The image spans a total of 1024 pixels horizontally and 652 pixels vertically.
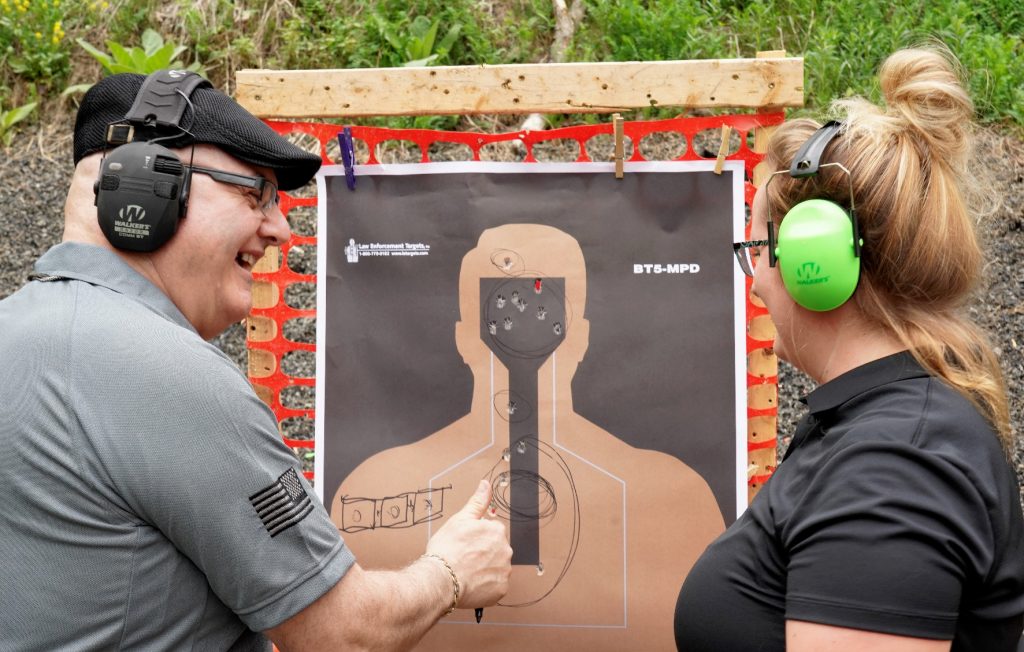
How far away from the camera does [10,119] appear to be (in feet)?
18.3

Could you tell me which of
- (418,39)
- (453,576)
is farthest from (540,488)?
(418,39)

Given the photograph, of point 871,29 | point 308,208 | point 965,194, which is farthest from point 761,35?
point 965,194

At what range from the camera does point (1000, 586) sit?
56.3 inches

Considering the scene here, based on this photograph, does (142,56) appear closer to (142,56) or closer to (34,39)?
(142,56)

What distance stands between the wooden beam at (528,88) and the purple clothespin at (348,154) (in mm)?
120

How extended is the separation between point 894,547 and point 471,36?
4.58 m

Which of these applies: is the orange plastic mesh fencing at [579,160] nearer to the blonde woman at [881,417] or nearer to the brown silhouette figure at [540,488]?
the brown silhouette figure at [540,488]

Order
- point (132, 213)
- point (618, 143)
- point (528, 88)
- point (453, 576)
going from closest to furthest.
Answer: point (132, 213), point (453, 576), point (618, 143), point (528, 88)

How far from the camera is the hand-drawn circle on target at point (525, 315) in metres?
2.57

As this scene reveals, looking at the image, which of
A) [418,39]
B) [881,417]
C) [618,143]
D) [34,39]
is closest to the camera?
[881,417]

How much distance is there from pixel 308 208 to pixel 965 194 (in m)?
3.96

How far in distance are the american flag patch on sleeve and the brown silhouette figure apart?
3.10ft

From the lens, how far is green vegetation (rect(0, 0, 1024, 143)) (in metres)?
5.06

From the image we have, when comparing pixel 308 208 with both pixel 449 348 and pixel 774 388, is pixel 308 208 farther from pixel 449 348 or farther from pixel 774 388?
pixel 774 388
